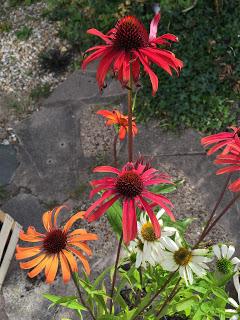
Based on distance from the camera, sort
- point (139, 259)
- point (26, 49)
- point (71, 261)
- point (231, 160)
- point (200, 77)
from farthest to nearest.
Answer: point (26, 49)
point (200, 77)
point (139, 259)
point (71, 261)
point (231, 160)

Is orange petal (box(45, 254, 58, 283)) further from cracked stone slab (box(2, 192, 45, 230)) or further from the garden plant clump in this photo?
cracked stone slab (box(2, 192, 45, 230))

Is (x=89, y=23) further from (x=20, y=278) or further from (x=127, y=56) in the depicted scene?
(x=127, y=56)

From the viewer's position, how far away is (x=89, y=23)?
3.86m

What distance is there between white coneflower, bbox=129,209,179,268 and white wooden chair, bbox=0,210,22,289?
120 cm

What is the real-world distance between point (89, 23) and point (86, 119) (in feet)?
3.36

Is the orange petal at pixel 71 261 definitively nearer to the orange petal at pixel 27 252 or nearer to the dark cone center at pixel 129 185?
the orange petal at pixel 27 252

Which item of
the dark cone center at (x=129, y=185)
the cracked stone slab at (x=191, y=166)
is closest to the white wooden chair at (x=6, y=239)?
the cracked stone slab at (x=191, y=166)

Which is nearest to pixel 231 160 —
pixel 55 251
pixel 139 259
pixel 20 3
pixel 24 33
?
pixel 139 259

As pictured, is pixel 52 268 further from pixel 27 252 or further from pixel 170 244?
pixel 170 244

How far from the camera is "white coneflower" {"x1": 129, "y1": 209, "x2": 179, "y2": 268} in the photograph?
152 centimetres

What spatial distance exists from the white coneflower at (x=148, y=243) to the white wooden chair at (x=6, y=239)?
1.20 meters

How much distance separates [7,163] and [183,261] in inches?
78.1

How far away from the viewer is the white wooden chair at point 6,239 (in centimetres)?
255

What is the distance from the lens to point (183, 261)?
5.00 feet
